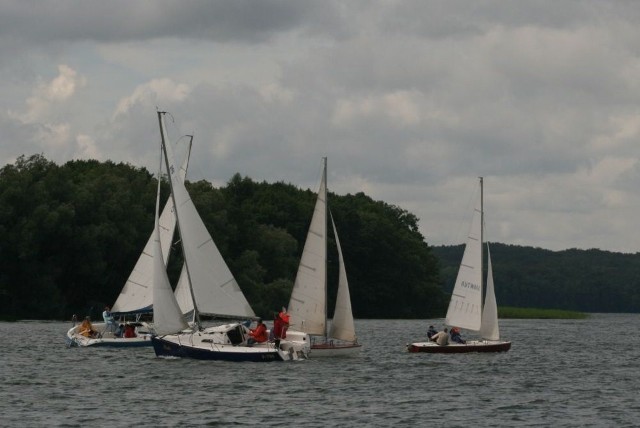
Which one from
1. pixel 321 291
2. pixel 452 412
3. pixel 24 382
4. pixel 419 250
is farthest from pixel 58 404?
pixel 419 250

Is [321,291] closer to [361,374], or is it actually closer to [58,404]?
[361,374]

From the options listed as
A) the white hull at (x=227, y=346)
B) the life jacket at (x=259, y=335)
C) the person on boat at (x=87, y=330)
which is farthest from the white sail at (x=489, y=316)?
the person on boat at (x=87, y=330)

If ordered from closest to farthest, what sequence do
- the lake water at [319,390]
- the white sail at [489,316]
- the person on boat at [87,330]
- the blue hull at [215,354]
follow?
the lake water at [319,390]
the blue hull at [215,354]
the white sail at [489,316]
the person on boat at [87,330]

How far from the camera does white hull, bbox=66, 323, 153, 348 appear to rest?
259ft

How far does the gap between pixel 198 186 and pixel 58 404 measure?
102883 mm

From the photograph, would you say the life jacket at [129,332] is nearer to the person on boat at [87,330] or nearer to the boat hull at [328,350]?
the person on boat at [87,330]

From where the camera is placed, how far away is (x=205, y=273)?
64.0 meters

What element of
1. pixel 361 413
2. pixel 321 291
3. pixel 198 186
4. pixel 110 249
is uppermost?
pixel 198 186

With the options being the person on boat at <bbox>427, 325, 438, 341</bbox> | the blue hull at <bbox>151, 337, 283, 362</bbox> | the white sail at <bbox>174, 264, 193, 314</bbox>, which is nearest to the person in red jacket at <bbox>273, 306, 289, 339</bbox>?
the blue hull at <bbox>151, 337, 283, 362</bbox>

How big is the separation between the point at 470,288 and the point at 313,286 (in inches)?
569

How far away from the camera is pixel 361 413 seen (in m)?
48.7

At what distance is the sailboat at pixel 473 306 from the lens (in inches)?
3031

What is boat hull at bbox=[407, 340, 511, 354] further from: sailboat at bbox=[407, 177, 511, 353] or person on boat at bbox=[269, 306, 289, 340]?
person on boat at bbox=[269, 306, 289, 340]

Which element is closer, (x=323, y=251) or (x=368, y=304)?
(x=323, y=251)
